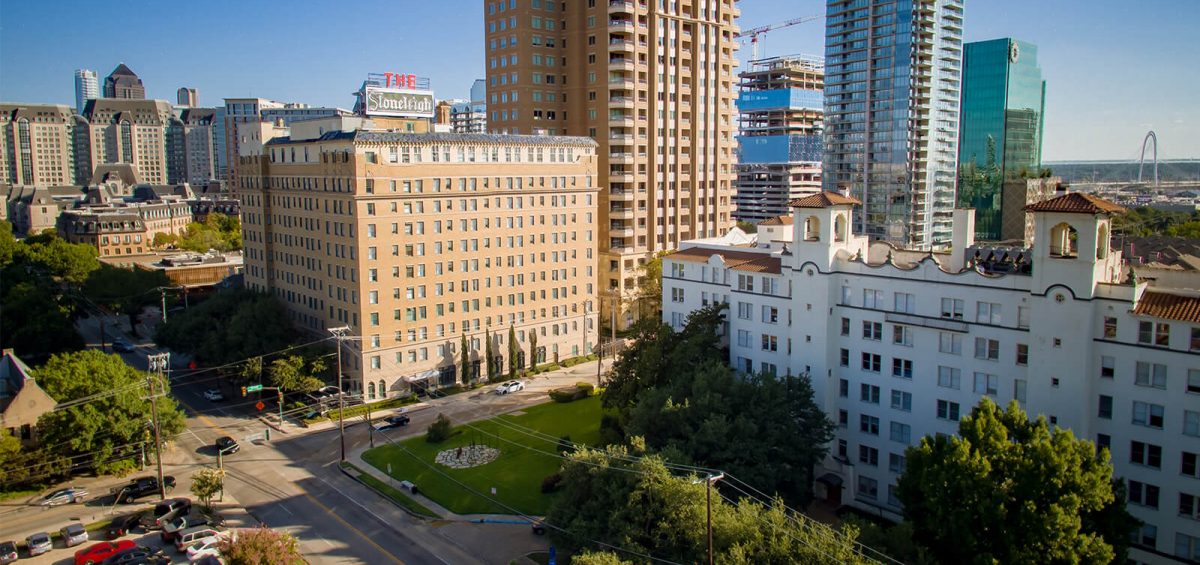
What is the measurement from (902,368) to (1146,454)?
51.0ft

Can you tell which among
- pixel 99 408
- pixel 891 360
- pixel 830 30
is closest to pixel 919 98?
pixel 830 30

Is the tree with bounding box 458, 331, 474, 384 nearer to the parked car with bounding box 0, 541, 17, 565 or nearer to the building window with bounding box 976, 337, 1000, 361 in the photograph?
the parked car with bounding box 0, 541, 17, 565

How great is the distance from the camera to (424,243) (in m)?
92.2

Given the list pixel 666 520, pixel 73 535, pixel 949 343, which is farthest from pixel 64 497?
pixel 949 343

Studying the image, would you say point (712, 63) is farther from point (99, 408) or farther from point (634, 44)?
point (99, 408)

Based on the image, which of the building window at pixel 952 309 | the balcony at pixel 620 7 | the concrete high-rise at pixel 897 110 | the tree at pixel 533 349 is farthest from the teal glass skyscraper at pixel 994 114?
the building window at pixel 952 309

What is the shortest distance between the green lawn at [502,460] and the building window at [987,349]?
3286 centimetres

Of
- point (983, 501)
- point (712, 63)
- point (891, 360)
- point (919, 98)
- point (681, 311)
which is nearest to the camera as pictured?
point (983, 501)

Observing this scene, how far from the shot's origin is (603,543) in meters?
46.0

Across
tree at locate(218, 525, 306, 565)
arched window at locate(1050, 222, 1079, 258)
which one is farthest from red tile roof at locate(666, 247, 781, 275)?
tree at locate(218, 525, 306, 565)

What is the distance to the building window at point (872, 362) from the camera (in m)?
60.7

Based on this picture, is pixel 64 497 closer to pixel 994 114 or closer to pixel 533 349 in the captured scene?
pixel 533 349

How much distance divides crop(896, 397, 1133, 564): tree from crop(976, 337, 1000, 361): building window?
9.07m

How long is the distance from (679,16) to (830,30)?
47.9 meters
